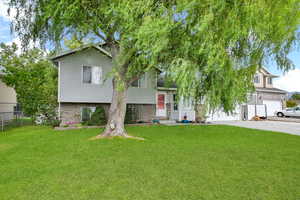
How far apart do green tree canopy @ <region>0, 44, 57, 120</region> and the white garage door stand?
75.9 ft

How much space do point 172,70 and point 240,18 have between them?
225 cm

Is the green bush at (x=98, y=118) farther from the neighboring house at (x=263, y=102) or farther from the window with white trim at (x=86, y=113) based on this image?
the neighboring house at (x=263, y=102)

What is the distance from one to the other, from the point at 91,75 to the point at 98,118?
10.3ft

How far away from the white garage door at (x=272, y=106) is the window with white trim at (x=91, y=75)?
19.9 meters

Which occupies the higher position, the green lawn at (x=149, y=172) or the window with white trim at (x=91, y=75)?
the window with white trim at (x=91, y=75)

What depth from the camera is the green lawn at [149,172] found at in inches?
134

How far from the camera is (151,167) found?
483 centimetres

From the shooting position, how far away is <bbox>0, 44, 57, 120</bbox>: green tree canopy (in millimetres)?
13766

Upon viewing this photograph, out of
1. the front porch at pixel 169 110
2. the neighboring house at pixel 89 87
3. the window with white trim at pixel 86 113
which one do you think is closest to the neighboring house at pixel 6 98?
the neighboring house at pixel 89 87

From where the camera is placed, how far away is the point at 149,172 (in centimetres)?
447

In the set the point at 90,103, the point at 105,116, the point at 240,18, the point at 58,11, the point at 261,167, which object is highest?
the point at 58,11

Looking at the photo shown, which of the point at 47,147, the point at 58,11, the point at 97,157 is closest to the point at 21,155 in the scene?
the point at 47,147

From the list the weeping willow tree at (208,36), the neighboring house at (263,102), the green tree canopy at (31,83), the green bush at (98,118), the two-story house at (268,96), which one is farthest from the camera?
the two-story house at (268,96)

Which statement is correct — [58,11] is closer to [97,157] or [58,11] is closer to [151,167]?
[97,157]
